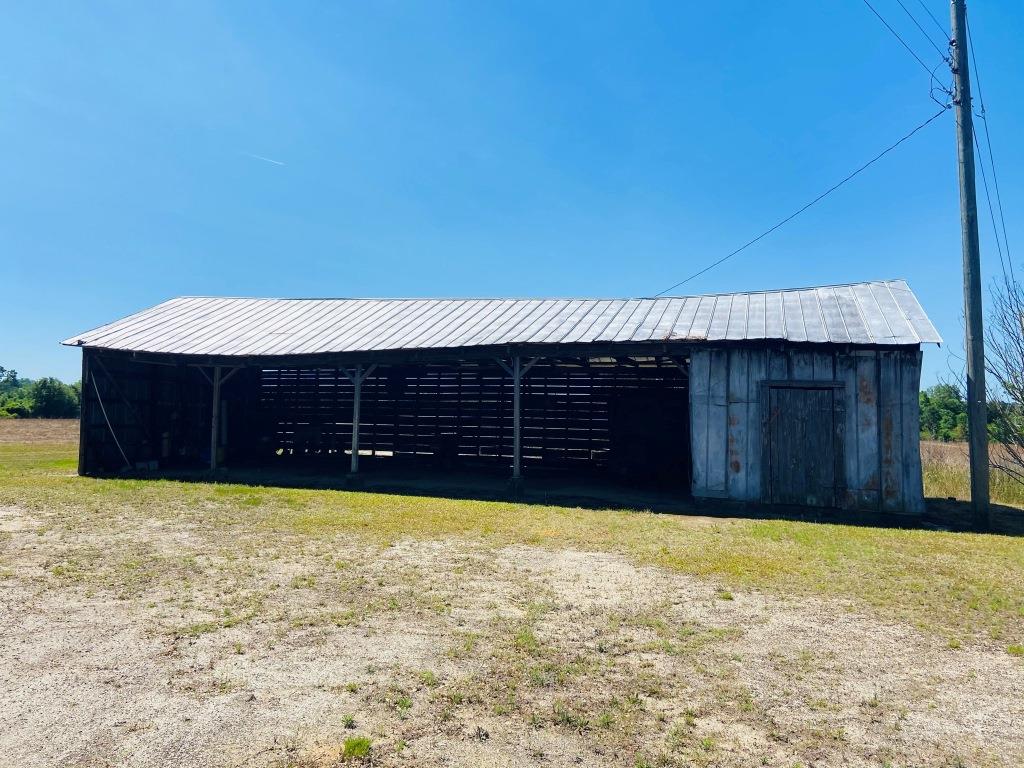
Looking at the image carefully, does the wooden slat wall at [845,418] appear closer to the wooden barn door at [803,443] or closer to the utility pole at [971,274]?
the wooden barn door at [803,443]

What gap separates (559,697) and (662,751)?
0.75 metres

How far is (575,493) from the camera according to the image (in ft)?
43.7

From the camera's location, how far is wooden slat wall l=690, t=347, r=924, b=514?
10656 mm

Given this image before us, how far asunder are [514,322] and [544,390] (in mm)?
3129

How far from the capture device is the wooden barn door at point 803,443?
36.2ft

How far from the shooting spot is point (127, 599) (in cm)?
552

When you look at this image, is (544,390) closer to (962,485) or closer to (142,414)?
(962,485)

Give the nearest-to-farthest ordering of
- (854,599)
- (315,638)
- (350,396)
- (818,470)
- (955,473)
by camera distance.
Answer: (315,638), (854,599), (818,470), (955,473), (350,396)

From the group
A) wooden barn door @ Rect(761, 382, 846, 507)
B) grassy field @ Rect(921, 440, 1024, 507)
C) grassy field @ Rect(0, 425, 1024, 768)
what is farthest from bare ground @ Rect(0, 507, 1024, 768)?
grassy field @ Rect(921, 440, 1024, 507)

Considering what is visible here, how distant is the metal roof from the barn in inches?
3.1

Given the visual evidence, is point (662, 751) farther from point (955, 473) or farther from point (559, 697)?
point (955, 473)

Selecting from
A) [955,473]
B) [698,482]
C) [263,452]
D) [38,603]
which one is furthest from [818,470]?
A: [263,452]

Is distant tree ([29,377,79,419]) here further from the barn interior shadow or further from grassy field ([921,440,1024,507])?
grassy field ([921,440,1024,507])

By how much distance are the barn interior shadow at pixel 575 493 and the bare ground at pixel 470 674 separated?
17.3 feet
